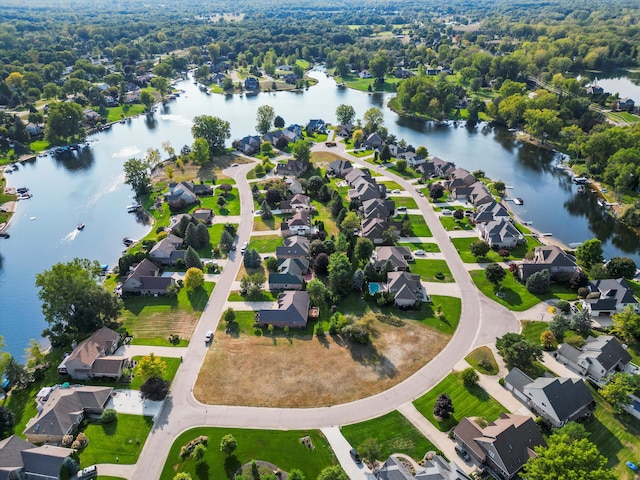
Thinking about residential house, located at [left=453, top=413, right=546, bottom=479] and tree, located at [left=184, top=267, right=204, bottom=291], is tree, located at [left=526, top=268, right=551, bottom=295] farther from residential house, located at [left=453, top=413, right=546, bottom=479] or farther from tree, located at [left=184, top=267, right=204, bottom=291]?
tree, located at [left=184, top=267, right=204, bottom=291]

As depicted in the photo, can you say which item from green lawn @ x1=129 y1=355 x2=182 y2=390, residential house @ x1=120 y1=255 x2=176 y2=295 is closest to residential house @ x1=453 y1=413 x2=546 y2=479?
green lawn @ x1=129 y1=355 x2=182 y2=390

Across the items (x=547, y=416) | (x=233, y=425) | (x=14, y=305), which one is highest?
(x=547, y=416)

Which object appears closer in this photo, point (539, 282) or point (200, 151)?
point (539, 282)

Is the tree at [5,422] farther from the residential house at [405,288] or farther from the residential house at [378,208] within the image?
the residential house at [378,208]

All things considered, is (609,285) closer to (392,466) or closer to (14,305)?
(392,466)

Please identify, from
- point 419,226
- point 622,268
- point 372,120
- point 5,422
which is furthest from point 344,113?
point 5,422

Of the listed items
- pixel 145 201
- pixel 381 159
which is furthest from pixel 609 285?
pixel 145 201

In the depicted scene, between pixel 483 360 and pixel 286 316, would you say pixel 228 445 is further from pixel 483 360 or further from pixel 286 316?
pixel 483 360
